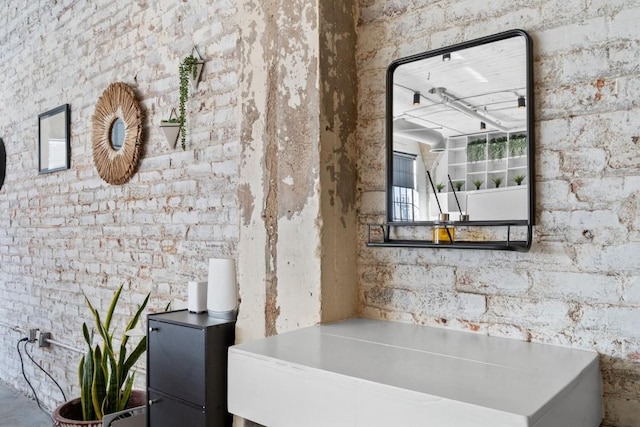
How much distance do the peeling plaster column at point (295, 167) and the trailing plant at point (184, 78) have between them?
2.48ft

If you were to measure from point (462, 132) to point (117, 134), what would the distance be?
8.34 feet

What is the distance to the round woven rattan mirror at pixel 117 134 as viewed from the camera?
3.23m

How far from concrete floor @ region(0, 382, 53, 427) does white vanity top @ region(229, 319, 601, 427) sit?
3233 millimetres

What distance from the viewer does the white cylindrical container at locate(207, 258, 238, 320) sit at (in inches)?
86.7

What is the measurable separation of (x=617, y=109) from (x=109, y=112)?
3.12 meters

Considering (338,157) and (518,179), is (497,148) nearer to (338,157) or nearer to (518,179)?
(518,179)

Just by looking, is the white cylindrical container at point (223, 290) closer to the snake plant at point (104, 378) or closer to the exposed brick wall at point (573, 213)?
the snake plant at point (104, 378)

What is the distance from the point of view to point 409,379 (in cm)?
123

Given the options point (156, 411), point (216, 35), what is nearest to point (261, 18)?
point (216, 35)

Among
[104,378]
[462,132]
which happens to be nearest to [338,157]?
[462,132]

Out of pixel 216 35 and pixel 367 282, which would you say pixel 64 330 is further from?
pixel 367 282

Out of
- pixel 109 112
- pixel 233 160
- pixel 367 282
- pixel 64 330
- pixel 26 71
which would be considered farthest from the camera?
pixel 26 71

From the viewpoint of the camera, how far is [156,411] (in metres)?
2.22

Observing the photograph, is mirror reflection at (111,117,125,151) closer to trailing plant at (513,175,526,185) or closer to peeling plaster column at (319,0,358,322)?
peeling plaster column at (319,0,358,322)
